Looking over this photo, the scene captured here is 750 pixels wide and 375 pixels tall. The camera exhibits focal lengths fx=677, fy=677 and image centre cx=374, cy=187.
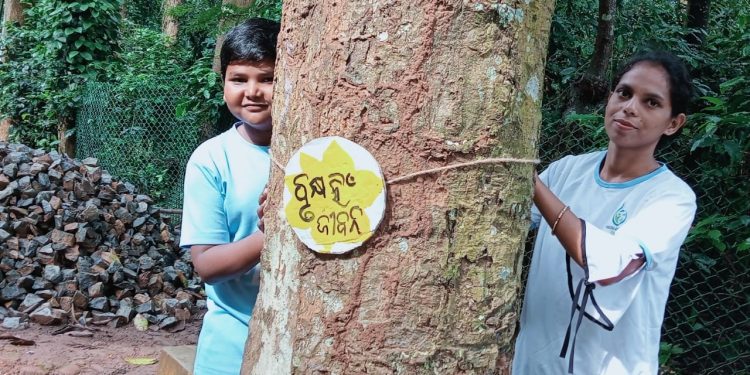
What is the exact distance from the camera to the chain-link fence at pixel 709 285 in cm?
367

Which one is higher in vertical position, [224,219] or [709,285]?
[224,219]

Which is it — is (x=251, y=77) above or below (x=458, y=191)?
above

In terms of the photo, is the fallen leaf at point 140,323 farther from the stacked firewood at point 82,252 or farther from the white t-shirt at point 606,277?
the white t-shirt at point 606,277

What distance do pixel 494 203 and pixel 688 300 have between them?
329 centimetres

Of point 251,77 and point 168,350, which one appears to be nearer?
point 251,77

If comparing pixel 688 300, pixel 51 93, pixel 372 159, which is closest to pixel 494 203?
pixel 372 159

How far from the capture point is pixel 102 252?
6.34 m

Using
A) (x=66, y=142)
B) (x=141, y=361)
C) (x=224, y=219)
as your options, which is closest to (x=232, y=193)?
(x=224, y=219)

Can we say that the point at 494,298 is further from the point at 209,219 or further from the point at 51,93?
the point at 51,93

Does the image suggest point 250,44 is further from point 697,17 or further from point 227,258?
point 697,17

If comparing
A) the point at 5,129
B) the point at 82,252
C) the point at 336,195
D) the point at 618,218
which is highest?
the point at 336,195

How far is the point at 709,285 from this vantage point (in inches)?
149

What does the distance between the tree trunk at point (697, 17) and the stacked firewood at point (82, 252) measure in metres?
4.89

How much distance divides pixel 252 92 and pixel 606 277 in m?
0.90
